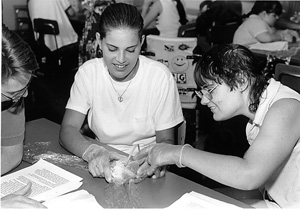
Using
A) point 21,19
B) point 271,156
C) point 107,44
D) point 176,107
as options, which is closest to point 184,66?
point 176,107

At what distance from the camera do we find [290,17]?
530cm

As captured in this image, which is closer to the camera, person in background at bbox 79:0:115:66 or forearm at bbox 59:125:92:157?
forearm at bbox 59:125:92:157

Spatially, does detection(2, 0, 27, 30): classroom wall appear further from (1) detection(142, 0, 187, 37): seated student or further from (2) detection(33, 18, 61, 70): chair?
(1) detection(142, 0, 187, 37): seated student

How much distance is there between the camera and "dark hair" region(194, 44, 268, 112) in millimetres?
1443

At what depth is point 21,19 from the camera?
5516mm

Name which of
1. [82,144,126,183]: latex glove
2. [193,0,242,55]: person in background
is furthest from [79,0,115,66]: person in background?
[82,144,126,183]: latex glove

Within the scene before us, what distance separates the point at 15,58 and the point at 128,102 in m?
0.68

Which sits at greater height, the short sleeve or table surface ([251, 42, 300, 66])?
the short sleeve

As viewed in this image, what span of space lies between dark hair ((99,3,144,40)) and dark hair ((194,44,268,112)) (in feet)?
1.45


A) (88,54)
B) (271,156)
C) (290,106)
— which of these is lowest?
(88,54)

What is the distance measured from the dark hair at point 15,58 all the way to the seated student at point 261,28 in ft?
10.0

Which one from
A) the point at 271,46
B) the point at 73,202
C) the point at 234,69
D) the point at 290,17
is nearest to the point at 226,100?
the point at 234,69

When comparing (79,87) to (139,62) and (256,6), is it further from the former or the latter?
(256,6)

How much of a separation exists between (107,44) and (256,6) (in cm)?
319
